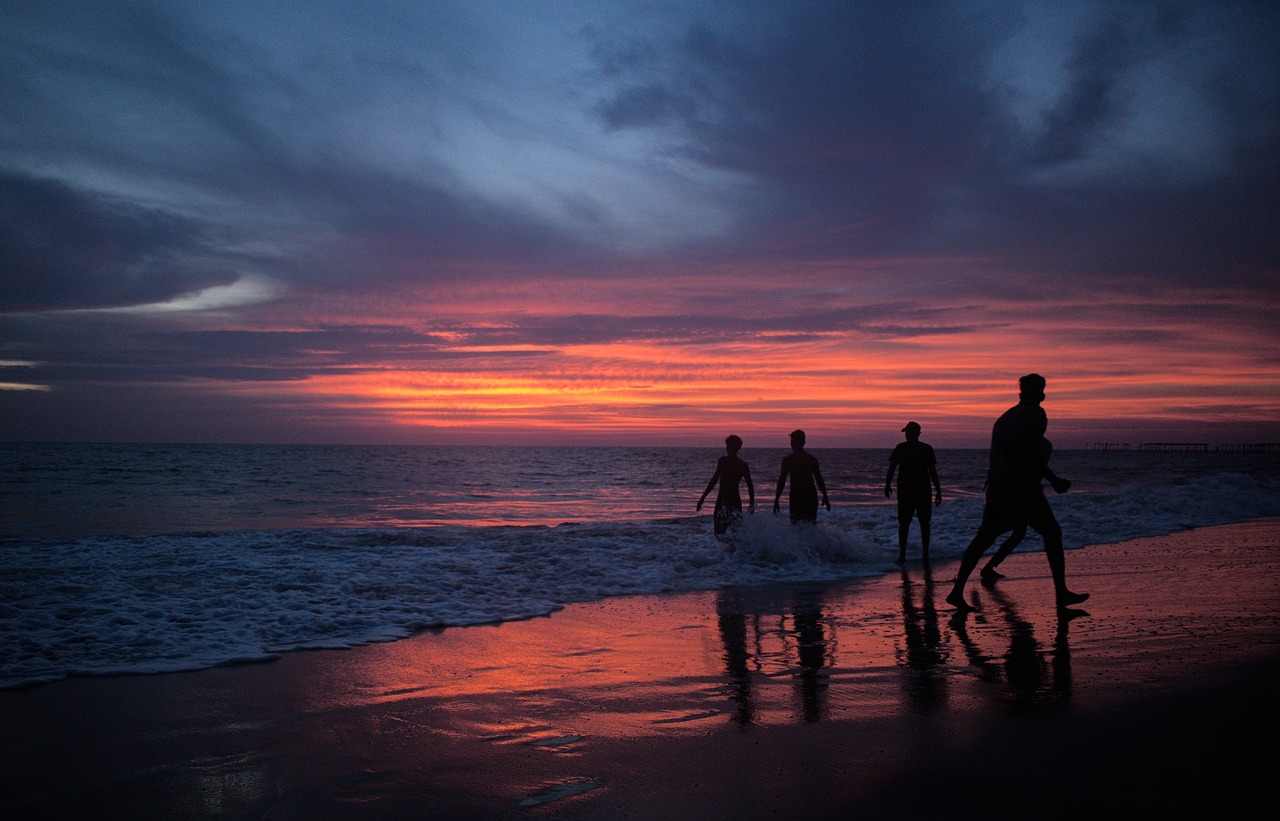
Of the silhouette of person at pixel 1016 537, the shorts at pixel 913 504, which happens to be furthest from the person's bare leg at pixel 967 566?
the shorts at pixel 913 504

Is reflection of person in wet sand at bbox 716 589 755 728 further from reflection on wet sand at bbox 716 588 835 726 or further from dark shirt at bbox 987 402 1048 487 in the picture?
dark shirt at bbox 987 402 1048 487

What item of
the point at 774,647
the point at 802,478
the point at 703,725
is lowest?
the point at 774,647

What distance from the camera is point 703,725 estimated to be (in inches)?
158

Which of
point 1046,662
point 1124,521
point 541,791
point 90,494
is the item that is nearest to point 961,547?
point 1124,521

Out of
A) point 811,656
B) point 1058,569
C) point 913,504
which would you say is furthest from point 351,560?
point 1058,569

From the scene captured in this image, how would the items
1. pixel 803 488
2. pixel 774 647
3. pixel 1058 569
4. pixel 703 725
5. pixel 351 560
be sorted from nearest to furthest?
pixel 703 725 → pixel 774 647 → pixel 1058 569 → pixel 351 560 → pixel 803 488

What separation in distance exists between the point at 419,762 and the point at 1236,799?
138 inches

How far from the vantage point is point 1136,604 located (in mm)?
7121

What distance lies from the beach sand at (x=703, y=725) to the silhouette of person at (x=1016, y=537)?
1.15 m

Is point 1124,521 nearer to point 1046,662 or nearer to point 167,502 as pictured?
point 1046,662

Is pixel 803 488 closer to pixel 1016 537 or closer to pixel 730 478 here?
pixel 730 478

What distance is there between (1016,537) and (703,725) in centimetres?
567

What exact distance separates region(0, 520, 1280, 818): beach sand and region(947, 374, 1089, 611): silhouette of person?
62 cm

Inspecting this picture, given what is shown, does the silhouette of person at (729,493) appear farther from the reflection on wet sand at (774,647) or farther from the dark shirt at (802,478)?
the reflection on wet sand at (774,647)
